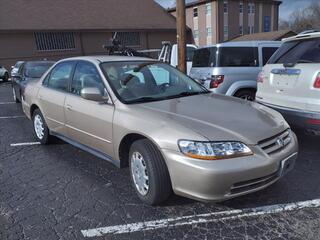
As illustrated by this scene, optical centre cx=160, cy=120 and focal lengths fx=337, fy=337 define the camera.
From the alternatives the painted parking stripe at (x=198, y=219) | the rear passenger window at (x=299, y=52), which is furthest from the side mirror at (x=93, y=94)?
the rear passenger window at (x=299, y=52)

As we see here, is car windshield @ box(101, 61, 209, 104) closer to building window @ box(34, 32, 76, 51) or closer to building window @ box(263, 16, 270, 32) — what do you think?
building window @ box(34, 32, 76, 51)

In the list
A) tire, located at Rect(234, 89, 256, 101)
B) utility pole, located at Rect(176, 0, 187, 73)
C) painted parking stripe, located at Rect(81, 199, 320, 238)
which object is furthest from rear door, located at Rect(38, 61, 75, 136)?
tire, located at Rect(234, 89, 256, 101)

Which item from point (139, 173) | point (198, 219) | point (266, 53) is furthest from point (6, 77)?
point (198, 219)

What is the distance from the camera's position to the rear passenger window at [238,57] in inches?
289

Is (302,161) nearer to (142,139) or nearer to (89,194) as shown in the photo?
(142,139)

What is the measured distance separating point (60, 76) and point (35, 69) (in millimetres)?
5668

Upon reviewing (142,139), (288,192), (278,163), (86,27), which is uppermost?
(86,27)

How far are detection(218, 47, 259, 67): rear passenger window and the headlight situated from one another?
14.8 feet

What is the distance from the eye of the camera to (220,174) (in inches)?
115

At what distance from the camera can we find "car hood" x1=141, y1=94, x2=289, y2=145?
313 cm

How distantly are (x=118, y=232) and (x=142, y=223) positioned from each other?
26 centimetres

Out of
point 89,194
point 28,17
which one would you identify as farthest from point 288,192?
point 28,17

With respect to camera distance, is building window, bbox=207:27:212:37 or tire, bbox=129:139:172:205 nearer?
tire, bbox=129:139:172:205

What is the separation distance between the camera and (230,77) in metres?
7.22
